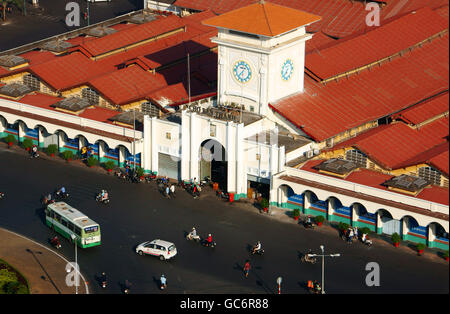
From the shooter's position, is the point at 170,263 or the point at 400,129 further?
the point at 400,129

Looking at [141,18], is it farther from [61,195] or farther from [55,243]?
[55,243]

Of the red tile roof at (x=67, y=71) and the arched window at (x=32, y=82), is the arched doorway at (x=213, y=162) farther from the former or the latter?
the arched window at (x=32, y=82)

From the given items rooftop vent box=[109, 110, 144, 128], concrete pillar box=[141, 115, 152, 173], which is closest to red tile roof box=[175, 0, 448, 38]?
rooftop vent box=[109, 110, 144, 128]

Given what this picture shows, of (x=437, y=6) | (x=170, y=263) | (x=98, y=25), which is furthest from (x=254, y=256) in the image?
(x=98, y=25)

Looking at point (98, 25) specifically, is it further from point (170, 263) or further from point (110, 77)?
point (170, 263)

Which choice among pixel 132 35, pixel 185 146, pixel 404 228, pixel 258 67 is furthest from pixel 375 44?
pixel 404 228

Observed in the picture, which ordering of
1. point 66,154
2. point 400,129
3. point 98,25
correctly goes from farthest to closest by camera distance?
1. point 98,25
2. point 66,154
3. point 400,129
